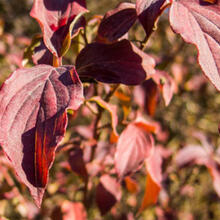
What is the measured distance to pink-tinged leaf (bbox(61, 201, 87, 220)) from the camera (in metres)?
1.15

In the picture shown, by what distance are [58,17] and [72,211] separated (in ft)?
2.40

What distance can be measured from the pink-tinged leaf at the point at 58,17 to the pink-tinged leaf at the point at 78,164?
1.57 ft

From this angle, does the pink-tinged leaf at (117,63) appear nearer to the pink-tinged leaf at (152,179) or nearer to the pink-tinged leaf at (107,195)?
the pink-tinged leaf at (152,179)

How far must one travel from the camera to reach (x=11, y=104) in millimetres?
614

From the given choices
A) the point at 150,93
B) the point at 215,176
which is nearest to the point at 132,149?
the point at 150,93

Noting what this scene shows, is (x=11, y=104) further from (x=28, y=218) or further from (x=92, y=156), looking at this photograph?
(x=28, y=218)

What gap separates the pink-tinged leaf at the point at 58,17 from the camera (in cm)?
76

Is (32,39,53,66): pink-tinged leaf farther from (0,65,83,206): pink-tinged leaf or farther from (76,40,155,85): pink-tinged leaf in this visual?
(0,65,83,206): pink-tinged leaf

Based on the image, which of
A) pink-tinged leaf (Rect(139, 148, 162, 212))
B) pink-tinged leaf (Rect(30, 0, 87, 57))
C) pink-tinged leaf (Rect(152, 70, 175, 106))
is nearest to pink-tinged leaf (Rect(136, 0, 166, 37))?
pink-tinged leaf (Rect(30, 0, 87, 57))

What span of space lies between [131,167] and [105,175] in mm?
339

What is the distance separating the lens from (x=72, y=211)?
3.83 ft

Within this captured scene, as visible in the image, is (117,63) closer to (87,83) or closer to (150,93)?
(87,83)

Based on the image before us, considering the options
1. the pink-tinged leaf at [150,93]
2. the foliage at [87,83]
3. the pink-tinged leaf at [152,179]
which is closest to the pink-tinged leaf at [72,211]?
the foliage at [87,83]

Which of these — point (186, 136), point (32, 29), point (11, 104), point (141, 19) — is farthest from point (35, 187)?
point (32, 29)
